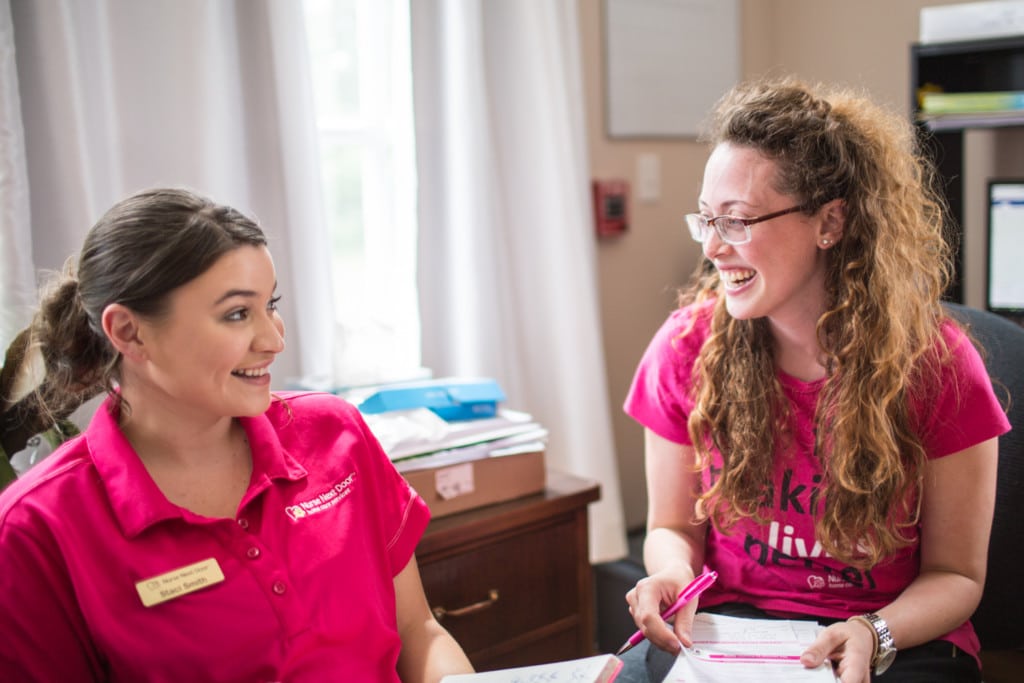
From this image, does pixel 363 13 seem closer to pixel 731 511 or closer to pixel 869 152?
pixel 869 152

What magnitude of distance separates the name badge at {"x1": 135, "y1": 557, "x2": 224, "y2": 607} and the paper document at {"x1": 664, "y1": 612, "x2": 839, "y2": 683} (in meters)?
0.57

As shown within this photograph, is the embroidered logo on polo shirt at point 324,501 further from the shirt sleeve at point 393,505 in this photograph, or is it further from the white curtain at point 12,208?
the white curtain at point 12,208

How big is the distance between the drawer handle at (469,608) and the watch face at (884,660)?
67 cm

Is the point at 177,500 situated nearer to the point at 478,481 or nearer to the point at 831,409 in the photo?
the point at 478,481

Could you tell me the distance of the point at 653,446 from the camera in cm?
151

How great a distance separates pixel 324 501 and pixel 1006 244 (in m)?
1.92

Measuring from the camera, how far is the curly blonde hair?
4.26ft

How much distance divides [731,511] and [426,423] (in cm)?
56

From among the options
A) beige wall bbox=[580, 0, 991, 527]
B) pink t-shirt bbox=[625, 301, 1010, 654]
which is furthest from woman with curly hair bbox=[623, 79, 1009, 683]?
beige wall bbox=[580, 0, 991, 527]

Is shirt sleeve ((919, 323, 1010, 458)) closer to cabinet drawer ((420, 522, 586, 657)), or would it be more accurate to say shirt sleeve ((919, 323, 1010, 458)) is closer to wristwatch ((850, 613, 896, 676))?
wristwatch ((850, 613, 896, 676))

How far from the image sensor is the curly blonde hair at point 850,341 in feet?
4.26

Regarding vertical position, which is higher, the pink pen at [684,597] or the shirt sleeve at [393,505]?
the shirt sleeve at [393,505]

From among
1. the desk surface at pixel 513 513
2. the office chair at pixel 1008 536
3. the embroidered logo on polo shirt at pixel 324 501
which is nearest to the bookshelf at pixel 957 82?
the office chair at pixel 1008 536

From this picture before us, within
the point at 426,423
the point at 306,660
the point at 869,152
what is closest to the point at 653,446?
the point at 426,423
